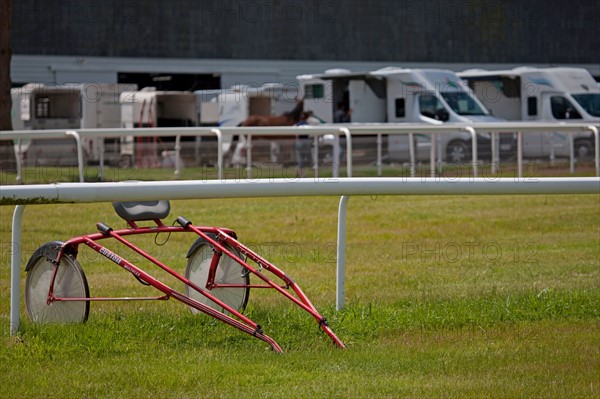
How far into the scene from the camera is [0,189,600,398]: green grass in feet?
18.2

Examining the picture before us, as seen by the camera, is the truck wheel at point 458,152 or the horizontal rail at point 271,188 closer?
the horizontal rail at point 271,188

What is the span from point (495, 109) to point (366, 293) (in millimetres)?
25773

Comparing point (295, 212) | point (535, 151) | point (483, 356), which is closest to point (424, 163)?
point (535, 151)

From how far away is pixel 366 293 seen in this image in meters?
8.33

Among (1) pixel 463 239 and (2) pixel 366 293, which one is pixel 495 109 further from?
(2) pixel 366 293

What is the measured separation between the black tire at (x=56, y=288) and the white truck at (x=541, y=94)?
24.1 m

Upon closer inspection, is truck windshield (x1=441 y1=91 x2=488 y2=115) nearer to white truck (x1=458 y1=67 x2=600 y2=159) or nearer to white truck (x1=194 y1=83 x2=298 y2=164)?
white truck (x1=458 y1=67 x2=600 y2=159)

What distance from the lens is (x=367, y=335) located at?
21.9ft

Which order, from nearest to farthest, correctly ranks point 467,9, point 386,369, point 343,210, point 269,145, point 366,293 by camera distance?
point 386,369 → point 343,210 → point 366,293 → point 269,145 → point 467,9

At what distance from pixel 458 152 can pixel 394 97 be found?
948cm

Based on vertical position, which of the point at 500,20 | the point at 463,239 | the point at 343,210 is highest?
the point at 500,20

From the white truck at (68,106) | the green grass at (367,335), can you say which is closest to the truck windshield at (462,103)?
the white truck at (68,106)

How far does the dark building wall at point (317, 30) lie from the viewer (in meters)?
38.2

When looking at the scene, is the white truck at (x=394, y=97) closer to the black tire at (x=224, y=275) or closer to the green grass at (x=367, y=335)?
the green grass at (x=367, y=335)
